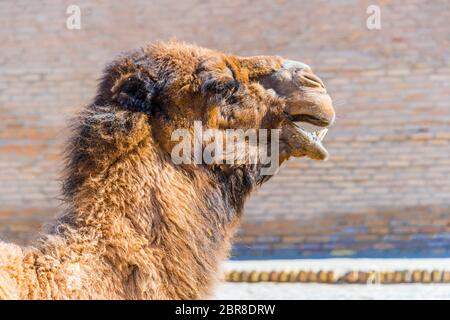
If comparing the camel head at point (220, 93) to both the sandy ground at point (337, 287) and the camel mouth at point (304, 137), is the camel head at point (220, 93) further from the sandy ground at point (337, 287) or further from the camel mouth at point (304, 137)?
the sandy ground at point (337, 287)

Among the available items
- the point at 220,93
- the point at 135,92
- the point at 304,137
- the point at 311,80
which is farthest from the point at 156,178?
the point at 311,80

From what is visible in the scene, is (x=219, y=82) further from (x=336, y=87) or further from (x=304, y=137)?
(x=336, y=87)

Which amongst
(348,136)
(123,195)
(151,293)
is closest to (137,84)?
(123,195)

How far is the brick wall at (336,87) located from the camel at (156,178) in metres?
6.18

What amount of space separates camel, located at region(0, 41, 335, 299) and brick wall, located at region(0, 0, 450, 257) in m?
6.18

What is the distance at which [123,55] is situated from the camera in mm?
3609

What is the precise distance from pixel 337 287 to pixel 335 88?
7.97 feet

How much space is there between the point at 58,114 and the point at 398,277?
444cm

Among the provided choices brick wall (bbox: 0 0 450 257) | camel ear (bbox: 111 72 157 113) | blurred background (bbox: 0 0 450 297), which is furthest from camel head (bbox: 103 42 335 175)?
brick wall (bbox: 0 0 450 257)

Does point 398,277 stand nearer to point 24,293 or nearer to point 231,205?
point 231,205

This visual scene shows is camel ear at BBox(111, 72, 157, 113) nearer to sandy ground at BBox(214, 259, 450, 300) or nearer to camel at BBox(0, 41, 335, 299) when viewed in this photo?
camel at BBox(0, 41, 335, 299)

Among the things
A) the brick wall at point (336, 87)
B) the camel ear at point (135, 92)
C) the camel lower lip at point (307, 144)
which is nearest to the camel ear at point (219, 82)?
Answer: the camel ear at point (135, 92)

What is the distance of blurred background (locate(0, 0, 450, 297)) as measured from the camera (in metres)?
9.83

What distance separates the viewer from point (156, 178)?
3.29 meters
